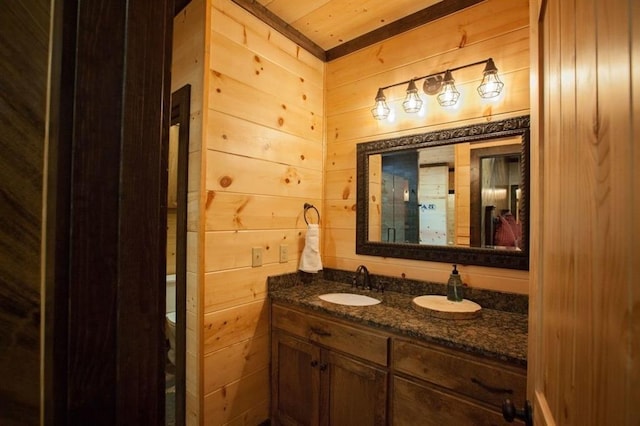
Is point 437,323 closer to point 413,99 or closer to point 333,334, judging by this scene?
point 333,334

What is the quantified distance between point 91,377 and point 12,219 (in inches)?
7.8

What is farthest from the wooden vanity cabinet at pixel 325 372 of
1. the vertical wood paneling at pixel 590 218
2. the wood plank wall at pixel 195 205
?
the vertical wood paneling at pixel 590 218

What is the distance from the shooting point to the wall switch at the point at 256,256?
5.69 ft

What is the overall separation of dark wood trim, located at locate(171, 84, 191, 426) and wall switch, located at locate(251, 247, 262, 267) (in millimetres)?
366

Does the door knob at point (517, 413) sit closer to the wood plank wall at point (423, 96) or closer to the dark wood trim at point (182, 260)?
the wood plank wall at point (423, 96)

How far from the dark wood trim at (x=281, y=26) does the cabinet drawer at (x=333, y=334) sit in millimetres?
1776

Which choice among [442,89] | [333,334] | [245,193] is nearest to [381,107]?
[442,89]

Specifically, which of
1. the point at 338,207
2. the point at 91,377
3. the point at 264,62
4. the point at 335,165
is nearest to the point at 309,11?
the point at 264,62

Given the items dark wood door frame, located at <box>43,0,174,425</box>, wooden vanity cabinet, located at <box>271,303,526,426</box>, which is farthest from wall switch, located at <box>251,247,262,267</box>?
dark wood door frame, located at <box>43,0,174,425</box>

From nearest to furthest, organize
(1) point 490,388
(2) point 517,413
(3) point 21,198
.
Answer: (3) point 21,198 → (2) point 517,413 → (1) point 490,388

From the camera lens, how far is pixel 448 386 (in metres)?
1.15

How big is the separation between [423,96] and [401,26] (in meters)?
0.50

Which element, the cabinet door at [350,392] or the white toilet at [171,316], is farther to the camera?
the white toilet at [171,316]

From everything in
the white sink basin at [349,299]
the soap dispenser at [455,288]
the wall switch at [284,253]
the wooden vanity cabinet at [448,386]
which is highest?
the wall switch at [284,253]
